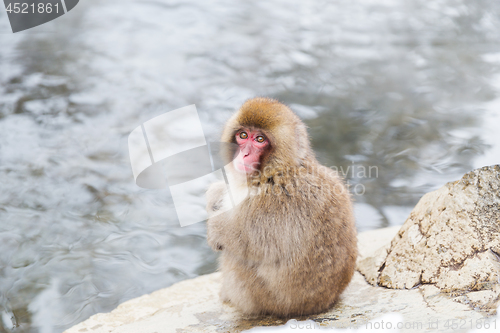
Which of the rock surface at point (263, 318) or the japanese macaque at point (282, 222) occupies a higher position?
the japanese macaque at point (282, 222)

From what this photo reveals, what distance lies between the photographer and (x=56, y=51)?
801 centimetres

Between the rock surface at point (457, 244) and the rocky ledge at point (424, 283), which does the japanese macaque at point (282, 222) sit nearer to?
the rocky ledge at point (424, 283)

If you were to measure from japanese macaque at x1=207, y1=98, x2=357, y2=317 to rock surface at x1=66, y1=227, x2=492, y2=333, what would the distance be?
0.20 metres

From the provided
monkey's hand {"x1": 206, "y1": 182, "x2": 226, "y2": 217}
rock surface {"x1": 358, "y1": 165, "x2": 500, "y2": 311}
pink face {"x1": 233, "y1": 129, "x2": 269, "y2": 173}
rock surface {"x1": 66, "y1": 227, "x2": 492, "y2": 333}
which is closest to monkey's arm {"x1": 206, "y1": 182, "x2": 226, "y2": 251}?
monkey's hand {"x1": 206, "y1": 182, "x2": 226, "y2": 217}

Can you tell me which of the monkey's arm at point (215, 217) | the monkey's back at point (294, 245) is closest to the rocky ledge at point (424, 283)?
the monkey's back at point (294, 245)

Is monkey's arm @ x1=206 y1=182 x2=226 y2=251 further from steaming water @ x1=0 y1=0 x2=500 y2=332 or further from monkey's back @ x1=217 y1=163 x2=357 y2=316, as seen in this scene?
steaming water @ x1=0 y1=0 x2=500 y2=332

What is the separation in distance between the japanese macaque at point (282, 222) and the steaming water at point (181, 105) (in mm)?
601

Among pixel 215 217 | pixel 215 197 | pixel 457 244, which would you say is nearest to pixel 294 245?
pixel 215 217

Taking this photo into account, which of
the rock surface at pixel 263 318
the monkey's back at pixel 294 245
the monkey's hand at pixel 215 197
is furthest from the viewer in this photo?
the monkey's hand at pixel 215 197

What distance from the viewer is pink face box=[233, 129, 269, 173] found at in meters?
2.77

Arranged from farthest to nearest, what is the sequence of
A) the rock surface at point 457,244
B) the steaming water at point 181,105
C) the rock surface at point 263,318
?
the steaming water at point 181,105
the rock surface at point 457,244
the rock surface at point 263,318

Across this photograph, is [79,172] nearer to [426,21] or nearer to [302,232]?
[302,232]

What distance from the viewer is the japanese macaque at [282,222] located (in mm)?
2758

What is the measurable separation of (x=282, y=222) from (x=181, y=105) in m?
5.18
